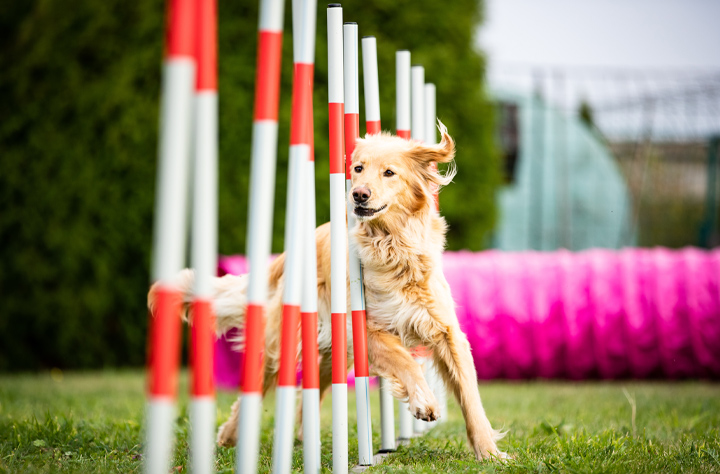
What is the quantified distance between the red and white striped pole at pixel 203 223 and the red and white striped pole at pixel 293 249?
1.34 feet

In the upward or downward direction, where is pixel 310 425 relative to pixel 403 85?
downward

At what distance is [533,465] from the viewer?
2336 millimetres

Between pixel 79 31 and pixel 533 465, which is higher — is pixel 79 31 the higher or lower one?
the higher one

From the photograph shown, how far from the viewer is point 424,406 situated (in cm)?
250

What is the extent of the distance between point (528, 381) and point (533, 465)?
12.5ft

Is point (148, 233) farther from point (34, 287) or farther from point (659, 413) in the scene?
point (659, 413)

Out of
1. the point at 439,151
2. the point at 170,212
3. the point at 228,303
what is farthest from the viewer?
the point at 228,303

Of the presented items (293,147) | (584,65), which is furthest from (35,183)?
(584,65)

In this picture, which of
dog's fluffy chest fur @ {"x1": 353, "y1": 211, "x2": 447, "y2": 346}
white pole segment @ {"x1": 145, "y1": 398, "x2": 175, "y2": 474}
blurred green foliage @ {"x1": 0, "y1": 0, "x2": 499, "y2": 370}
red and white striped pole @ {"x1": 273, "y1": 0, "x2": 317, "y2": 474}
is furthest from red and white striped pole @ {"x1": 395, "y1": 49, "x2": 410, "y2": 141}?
blurred green foliage @ {"x1": 0, "y1": 0, "x2": 499, "y2": 370}

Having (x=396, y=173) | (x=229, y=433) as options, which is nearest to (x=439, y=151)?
(x=396, y=173)

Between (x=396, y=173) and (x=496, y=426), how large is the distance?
158 centimetres

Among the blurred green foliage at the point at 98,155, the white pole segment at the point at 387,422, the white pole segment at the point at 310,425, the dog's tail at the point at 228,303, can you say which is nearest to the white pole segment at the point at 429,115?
the dog's tail at the point at 228,303

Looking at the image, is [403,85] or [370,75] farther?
[403,85]

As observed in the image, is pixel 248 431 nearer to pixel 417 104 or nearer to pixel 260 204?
pixel 260 204
